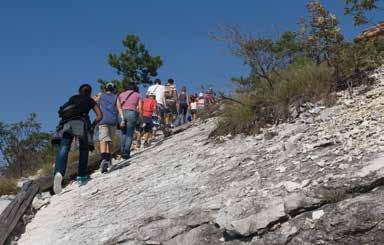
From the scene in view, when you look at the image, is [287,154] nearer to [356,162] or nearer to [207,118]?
[356,162]

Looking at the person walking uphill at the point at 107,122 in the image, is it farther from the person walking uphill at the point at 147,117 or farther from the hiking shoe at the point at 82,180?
the person walking uphill at the point at 147,117

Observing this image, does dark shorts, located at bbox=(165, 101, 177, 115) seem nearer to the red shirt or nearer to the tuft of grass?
the red shirt

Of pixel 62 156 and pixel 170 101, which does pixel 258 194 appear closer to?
pixel 62 156

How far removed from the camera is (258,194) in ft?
15.9

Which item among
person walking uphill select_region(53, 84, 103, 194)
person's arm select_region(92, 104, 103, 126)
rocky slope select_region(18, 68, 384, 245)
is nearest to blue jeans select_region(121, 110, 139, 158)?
person's arm select_region(92, 104, 103, 126)

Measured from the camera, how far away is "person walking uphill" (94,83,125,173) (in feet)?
29.8

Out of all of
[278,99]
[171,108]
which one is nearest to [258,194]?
[278,99]

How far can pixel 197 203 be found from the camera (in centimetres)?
533

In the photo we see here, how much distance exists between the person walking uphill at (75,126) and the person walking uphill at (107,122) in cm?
63

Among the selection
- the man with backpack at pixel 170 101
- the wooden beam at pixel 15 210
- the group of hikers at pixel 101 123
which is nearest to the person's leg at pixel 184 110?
the man with backpack at pixel 170 101

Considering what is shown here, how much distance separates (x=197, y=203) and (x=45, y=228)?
2585 mm

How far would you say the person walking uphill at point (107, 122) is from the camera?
358 inches

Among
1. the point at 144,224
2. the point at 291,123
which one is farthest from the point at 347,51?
the point at 144,224

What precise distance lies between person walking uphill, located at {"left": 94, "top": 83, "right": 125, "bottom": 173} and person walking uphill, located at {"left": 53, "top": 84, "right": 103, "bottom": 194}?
63 centimetres
